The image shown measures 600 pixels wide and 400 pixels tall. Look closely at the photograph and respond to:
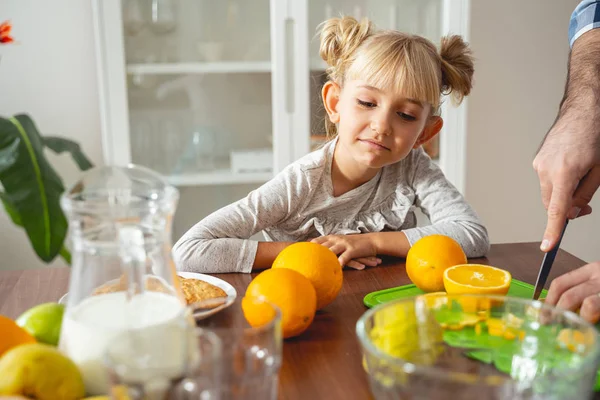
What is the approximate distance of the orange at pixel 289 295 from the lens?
0.77m

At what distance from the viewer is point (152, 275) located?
595 mm

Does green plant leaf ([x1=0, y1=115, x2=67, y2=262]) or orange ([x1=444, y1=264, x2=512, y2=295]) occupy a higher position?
green plant leaf ([x1=0, y1=115, x2=67, y2=262])

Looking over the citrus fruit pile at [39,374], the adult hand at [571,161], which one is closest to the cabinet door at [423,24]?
the adult hand at [571,161]

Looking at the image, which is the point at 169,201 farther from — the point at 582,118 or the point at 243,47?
the point at 243,47

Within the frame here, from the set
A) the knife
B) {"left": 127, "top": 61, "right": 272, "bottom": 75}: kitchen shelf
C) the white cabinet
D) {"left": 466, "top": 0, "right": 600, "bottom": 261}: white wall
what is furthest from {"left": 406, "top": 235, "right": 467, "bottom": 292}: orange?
{"left": 466, "top": 0, "right": 600, "bottom": 261}: white wall

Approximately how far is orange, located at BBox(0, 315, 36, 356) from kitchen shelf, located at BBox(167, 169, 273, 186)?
6.39 feet

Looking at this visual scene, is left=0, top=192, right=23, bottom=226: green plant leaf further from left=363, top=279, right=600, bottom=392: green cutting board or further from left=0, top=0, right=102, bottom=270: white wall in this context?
left=0, top=0, right=102, bottom=270: white wall

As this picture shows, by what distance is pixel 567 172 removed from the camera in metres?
0.97

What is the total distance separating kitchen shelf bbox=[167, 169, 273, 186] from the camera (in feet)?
8.36

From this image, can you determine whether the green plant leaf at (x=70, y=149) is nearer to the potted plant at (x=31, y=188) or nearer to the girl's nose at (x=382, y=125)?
the potted plant at (x=31, y=188)

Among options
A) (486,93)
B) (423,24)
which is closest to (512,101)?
(486,93)

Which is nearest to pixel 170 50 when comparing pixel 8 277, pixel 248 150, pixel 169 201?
pixel 248 150

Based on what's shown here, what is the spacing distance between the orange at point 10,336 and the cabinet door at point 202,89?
186 cm

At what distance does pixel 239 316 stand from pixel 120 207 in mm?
251
